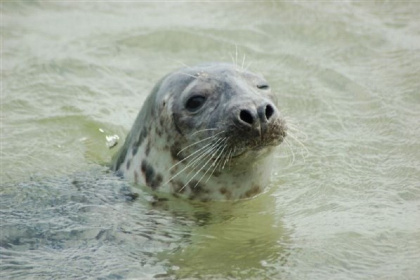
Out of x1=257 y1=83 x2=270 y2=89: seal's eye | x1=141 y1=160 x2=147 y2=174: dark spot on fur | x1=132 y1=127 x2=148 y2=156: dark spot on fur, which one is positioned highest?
x1=257 y1=83 x2=270 y2=89: seal's eye

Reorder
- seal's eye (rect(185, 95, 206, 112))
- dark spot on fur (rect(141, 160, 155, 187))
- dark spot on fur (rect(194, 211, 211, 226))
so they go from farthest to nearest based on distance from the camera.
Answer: dark spot on fur (rect(141, 160, 155, 187)) → seal's eye (rect(185, 95, 206, 112)) → dark spot on fur (rect(194, 211, 211, 226))

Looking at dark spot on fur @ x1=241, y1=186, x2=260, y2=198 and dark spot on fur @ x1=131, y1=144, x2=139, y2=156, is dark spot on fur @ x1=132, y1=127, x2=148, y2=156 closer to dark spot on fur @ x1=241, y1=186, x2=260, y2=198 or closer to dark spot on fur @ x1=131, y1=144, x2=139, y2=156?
dark spot on fur @ x1=131, y1=144, x2=139, y2=156

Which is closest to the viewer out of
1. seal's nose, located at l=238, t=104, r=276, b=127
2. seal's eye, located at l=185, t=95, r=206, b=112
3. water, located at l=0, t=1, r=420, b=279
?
water, located at l=0, t=1, r=420, b=279

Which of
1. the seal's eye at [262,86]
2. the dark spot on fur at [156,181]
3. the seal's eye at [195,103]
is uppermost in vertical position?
the seal's eye at [262,86]

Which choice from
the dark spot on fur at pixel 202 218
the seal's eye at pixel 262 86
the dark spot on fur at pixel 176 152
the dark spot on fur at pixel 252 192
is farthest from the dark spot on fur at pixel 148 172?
the seal's eye at pixel 262 86

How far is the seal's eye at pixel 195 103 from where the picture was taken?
5988 mm

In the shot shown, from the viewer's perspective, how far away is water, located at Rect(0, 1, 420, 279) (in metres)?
5.34

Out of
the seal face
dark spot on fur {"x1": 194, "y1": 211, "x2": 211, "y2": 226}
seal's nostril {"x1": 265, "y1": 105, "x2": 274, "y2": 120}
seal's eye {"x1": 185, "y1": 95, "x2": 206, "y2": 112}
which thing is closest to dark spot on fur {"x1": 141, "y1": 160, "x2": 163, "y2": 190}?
the seal face

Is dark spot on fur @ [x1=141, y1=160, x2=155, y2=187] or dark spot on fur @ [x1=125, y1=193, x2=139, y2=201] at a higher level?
dark spot on fur @ [x1=141, y1=160, x2=155, y2=187]

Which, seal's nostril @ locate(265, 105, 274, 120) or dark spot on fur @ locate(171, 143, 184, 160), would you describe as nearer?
seal's nostril @ locate(265, 105, 274, 120)

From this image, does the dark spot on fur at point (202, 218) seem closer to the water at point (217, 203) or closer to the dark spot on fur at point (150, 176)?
the water at point (217, 203)

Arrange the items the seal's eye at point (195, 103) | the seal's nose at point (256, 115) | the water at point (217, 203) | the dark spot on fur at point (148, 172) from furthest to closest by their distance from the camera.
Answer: the dark spot on fur at point (148, 172) → the seal's eye at point (195, 103) → the seal's nose at point (256, 115) → the water at point (217, 203)

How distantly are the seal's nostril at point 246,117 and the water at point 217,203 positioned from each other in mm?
701

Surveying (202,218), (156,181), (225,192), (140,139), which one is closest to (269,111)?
(225,192)
